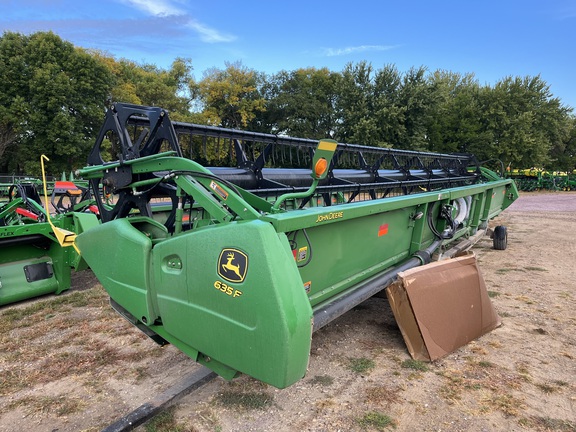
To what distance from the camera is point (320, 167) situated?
6.99 ft

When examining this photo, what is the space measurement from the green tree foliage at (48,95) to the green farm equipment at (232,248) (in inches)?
931

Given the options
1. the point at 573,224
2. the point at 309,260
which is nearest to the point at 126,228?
the point at 309,260

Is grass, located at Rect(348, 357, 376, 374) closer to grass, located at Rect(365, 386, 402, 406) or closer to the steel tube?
grass, located at Rect(365, 386, 402, 406)

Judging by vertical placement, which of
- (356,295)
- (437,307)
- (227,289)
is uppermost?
(227,289)

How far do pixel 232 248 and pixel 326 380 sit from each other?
1543mm

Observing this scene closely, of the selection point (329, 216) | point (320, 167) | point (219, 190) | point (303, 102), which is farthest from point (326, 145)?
point (303, 102)

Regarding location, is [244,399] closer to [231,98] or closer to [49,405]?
[49,405]

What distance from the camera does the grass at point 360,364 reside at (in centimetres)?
299

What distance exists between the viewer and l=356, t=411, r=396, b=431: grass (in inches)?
91.7

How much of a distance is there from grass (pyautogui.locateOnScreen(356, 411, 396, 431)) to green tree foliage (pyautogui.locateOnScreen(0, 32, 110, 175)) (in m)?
25.9

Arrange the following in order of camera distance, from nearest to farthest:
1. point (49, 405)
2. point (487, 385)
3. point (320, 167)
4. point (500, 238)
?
point (320, 167), point (49, 405), point (487, 385), point (500, 238)

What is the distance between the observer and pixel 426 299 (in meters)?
3.17

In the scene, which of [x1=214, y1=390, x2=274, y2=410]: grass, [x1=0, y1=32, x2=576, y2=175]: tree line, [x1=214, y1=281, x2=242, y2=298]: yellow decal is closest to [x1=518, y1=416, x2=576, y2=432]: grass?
[x1=214, y1=390, x2=274, y2=410]: grass

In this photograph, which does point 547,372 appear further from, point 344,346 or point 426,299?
point 344,346
